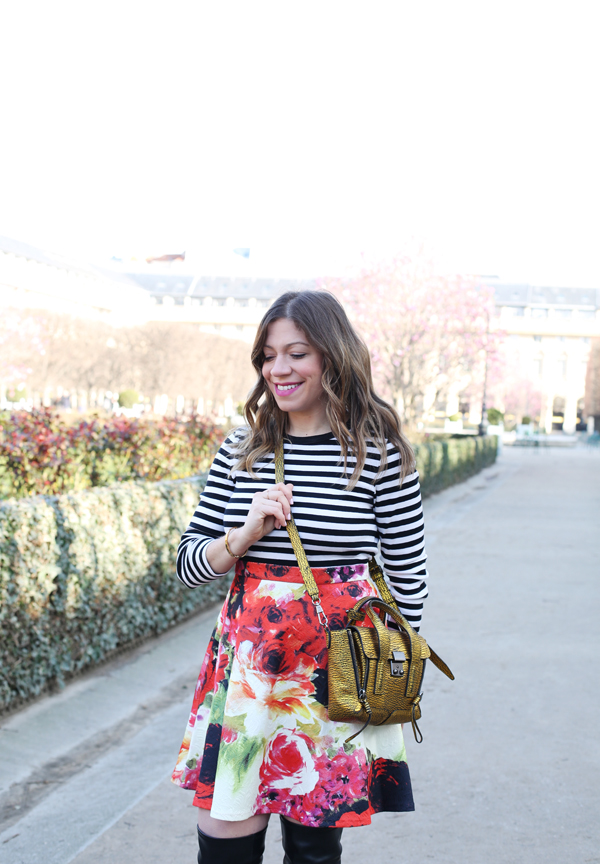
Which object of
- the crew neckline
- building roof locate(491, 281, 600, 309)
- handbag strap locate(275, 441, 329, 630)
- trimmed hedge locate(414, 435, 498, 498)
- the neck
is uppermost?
building roof locate(491, 281, 600, 309)

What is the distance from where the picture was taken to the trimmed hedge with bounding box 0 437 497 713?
356 cm

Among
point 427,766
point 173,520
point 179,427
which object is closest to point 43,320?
point 179,427

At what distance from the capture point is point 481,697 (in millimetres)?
4191

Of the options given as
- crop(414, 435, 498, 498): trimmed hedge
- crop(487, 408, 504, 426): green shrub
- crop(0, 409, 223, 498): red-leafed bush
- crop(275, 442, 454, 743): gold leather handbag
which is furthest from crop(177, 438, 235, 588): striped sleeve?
crop(487, 408, 504, 426): green shrub

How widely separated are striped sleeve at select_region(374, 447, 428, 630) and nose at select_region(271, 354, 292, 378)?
0.28m

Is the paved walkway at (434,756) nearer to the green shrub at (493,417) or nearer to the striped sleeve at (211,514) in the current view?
the striped sleeve at (211,514)

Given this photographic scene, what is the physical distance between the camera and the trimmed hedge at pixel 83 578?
3.56 m

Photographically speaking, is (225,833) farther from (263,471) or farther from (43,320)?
→ (43,320)

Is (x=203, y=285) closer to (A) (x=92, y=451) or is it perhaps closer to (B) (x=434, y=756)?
(A) (x=92, y=451)

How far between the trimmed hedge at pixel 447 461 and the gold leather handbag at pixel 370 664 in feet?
36.8

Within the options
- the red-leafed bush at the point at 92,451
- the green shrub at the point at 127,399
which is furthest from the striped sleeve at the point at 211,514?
the green shrub at the point at 127,399

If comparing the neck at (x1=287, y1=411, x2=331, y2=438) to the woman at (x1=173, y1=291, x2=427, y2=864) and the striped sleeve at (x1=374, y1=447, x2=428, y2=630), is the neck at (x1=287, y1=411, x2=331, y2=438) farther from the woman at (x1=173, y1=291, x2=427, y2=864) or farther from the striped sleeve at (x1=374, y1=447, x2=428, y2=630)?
the striped sleeve at (x1=374, y1=447, x2=428, y2=630)

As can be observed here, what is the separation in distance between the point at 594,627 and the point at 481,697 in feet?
5.85

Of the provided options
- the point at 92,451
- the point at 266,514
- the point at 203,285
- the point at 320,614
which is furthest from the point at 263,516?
the point at 203,285
